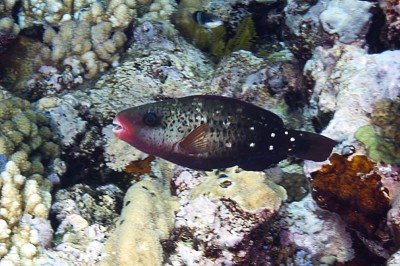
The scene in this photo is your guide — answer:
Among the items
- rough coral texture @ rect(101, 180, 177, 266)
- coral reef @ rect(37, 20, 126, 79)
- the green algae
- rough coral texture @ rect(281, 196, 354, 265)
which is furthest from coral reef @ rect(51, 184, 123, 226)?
the green algae

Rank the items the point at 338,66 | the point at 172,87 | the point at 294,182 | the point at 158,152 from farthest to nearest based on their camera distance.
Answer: the point at 172,87
the point at 294,182
the point at 338,66
the point at 158,152

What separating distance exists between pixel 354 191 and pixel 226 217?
3.61 feet

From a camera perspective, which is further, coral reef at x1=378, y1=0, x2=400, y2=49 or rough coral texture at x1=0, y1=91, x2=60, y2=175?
rough coral texture at x1=0, y1=91, x2=60, y2=175

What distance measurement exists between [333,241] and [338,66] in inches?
61.9

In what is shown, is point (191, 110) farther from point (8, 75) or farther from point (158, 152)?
point (8, 75)

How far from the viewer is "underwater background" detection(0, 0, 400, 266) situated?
11.7ft

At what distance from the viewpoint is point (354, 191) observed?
335 cm

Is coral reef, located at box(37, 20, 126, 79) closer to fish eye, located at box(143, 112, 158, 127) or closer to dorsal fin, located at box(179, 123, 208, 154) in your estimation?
fish eye, located at box(143, 112, 158, 127)

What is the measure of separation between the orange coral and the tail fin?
73 mm

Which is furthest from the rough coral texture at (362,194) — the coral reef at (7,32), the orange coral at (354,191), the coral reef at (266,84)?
the coral reef at (7,32)

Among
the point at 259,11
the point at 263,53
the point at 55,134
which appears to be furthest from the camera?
the point at 259,11

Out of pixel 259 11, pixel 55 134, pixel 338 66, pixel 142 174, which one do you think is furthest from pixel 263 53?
pixel 55 134

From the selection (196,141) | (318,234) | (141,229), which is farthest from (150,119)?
(318,234)

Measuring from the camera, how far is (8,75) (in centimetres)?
634
